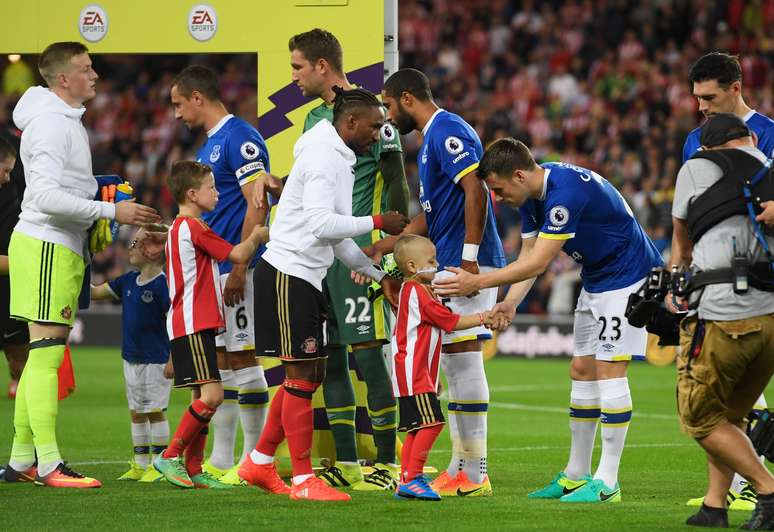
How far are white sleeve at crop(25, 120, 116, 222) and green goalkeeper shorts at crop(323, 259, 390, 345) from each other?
1.42m

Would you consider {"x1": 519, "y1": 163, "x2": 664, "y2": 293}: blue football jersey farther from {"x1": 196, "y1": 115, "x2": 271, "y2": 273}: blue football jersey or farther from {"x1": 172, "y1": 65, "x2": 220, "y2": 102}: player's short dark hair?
{"x1": 172, "y1": 65, "x2": 220, "y2": 102}: player's short dark hair

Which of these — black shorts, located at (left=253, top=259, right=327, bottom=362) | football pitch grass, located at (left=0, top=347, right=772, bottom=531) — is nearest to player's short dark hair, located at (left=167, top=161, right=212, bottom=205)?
black shorts, located at (left=253, top=259, right=327, bottom=362)

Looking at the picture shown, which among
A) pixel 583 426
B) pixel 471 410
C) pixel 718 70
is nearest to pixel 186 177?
pixel 471 410

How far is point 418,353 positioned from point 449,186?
1.09 meters

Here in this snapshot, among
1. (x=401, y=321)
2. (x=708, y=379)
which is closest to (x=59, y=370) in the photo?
(x=401, y=321)

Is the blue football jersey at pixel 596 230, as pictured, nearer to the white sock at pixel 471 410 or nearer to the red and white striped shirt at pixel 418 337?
the red and white striped shirt at pixel 418 337

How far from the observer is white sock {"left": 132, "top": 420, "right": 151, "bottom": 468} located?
8.35 metres

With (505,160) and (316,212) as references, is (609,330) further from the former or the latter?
(316,212)

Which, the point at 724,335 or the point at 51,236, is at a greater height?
the point at 51,236

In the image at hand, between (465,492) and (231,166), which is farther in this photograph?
(231,166)

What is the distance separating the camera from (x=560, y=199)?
7098mm

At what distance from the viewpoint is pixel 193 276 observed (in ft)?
25.1

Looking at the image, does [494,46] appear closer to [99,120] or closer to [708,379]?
[99,120]

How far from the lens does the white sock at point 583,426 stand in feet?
24.8
